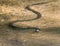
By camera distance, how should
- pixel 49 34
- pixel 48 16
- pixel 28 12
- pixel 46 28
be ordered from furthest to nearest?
pixel 28 12 < pixel 48 16 < pixel 46 28 < pixel 49 34

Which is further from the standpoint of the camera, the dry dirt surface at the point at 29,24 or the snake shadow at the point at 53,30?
the snake shadow at the point at 53,30

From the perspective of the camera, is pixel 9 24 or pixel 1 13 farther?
pixel 1 13

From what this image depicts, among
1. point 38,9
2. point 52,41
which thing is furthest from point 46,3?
point 52,41

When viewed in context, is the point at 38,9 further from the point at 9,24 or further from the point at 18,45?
the point at 18,45

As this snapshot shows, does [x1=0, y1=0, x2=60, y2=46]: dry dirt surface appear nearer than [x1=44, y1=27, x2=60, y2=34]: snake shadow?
Yes

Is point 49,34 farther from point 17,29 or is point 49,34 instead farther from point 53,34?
point 17,29

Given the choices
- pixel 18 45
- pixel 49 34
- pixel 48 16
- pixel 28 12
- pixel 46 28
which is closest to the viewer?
pixel 18 45

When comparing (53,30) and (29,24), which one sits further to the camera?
(29,24)
